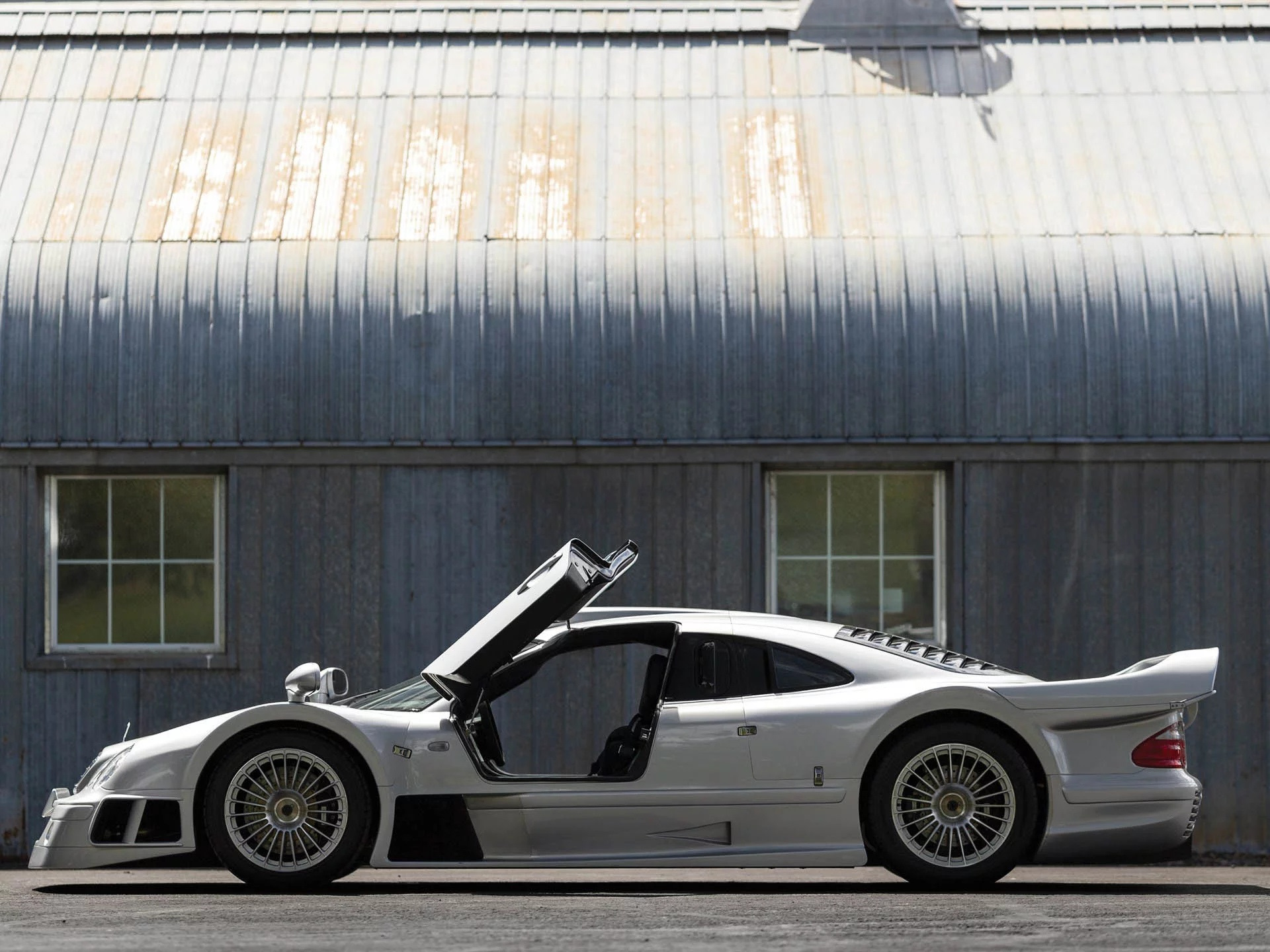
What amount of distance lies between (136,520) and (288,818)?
3914 millimetres

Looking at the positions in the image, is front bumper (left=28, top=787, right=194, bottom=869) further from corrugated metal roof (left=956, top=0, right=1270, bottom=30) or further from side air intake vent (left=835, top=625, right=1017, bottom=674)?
corrugated metal roof (left=956, top=0, right=1270, bottom=30)

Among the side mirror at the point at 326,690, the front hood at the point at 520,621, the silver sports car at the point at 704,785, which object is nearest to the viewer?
the silver sports car at the point at 704,785

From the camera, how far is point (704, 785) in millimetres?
7672

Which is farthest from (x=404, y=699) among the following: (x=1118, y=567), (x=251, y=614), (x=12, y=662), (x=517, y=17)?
(x=517, y=17)

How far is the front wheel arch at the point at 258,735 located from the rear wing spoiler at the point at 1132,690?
2.84 meters

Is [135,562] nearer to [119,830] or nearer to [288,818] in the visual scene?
[119,830]

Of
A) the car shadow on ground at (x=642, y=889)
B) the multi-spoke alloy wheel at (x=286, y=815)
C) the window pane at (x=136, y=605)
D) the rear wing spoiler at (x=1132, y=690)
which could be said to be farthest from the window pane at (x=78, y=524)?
the rear wing spoiler at (x=1132, y=690)

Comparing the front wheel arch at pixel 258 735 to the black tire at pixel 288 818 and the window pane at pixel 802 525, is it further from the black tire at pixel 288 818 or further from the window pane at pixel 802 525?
the window pane at pixel 802 525

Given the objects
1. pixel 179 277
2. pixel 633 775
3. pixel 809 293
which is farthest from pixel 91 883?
pixel 809 293

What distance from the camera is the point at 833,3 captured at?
13375 mm

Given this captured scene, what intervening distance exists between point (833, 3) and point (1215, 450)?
190 inches

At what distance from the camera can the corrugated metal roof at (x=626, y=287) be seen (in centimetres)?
1081

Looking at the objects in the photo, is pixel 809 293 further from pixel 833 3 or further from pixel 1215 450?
pixel 833 3

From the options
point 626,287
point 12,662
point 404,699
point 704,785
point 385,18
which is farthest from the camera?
point 385,18
